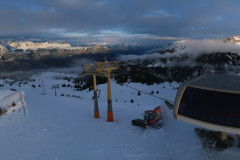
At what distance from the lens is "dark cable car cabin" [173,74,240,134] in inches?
409

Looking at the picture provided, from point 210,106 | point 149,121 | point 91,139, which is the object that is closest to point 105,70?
point 149,121

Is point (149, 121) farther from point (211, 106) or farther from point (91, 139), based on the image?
point (211, 106)

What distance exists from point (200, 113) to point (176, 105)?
5.07ft

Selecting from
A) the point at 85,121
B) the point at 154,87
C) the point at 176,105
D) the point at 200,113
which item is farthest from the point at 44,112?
the point at 154,87

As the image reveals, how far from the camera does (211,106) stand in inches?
432

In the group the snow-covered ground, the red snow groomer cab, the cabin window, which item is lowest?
the snow-covered ground

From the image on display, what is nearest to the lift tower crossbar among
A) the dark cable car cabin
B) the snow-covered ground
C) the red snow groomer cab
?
the snow-covered ground

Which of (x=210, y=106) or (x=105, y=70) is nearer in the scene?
(x=210, y=106)

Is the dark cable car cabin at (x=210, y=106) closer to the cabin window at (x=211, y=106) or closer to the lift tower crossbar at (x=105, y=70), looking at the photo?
the cabin window at (x=211, y=106)

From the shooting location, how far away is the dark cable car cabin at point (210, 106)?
409 inches

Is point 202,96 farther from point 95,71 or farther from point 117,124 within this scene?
point 95,71

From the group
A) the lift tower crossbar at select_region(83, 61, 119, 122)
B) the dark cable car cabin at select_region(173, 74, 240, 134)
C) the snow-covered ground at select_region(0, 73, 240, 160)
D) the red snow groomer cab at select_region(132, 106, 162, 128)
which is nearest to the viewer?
the dark cable car cabin at select_region(173, 74, 240, 134)

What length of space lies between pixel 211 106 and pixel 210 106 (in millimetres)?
55

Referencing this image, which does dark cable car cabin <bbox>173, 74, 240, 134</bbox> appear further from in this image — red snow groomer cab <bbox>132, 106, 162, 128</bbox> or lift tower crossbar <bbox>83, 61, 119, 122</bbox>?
lift tower crossbar <bbox>83, 61, 119, 122</bbox>
